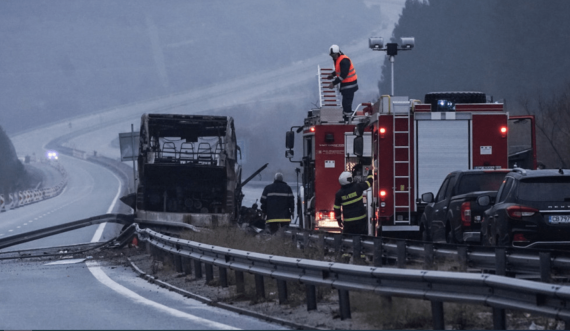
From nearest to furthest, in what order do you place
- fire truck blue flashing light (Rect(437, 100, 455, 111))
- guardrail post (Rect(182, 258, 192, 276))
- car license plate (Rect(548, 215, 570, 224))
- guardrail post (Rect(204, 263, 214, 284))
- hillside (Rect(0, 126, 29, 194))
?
1. car license plate (Rect(548, 215, 570, 224))
2. guardrail post (Rect(204, 263, 214, 284))
3. guardrail post (Rect(182, 258, 192, 276))
4. fire truck blue flashing light (Rect(437, 100, 455, 111))
5. hillside (Rect(0, 126, 29, 194))

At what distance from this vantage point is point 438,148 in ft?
54.5

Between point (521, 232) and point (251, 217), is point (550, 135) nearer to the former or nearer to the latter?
point (251, 217)

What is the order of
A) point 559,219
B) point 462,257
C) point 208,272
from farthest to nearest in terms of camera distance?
point 208,272 < point 559,219 < point 462,257

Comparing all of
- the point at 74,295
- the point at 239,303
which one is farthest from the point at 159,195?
the point at 239,303

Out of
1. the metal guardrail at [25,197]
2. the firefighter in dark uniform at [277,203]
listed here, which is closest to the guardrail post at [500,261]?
the firefighter in dark uniform at [277,203]

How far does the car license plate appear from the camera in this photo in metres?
11.7

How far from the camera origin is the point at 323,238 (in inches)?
598

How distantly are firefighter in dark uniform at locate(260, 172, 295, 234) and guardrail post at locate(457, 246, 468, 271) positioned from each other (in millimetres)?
8844

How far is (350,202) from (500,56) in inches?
2342

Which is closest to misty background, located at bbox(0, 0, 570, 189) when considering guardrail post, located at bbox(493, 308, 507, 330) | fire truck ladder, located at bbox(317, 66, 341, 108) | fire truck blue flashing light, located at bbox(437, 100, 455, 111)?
fire truck ladder, located at bbox(317, 66, 341, 108)

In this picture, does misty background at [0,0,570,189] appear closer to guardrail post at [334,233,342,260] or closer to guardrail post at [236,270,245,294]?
guardrail post at [334,233,342,260]

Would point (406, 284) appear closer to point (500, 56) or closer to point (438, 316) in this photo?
point (438, 316)

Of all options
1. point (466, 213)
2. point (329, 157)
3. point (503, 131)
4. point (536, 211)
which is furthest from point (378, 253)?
point (329, 157)

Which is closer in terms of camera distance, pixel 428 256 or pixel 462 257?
pixel 462 257
